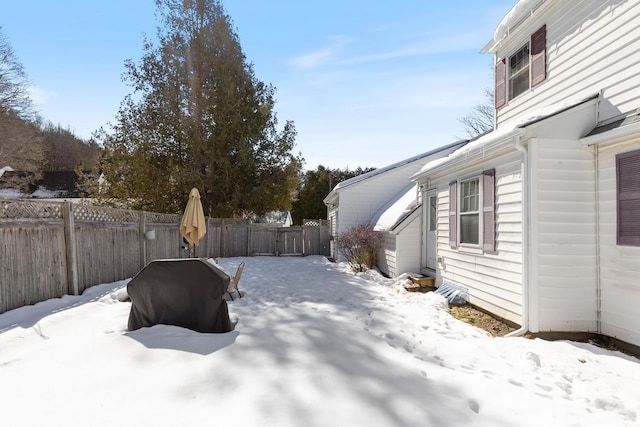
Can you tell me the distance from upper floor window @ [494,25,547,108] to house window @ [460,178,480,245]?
7.58ft

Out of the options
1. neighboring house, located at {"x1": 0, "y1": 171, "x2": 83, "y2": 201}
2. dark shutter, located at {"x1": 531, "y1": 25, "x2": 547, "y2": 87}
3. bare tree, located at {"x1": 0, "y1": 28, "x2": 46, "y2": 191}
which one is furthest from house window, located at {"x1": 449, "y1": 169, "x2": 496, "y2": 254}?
neighboring house, located at {"x1": 0, "y1": 171, "x2": 83, "y2": 201}

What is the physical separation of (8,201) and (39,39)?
807 centimetres

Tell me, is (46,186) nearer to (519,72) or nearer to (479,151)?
(479,151)

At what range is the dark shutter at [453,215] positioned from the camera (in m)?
7.17

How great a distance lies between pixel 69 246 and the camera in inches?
242

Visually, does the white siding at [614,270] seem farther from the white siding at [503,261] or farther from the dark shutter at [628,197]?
the white siding at [503,261]

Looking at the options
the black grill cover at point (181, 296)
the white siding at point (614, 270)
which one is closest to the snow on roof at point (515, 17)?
the white siding at point (614, 270)

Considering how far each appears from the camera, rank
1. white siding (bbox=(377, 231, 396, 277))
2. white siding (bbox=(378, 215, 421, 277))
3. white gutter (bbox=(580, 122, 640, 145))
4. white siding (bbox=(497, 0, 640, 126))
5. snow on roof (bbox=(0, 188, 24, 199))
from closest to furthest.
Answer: white gutter (bbox=(580, 122, 640, 145)) → white siding (bbox=(497, 0, 640, 126)) → white siding (bbox=(378, 215, 421, 277)) → white siding (bbox=(377, 231, 396, 277)) → snow on roof (bbox=(0, 188, 24, 199))

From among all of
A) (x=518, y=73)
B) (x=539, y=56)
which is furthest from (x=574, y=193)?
(x=518, y=73)

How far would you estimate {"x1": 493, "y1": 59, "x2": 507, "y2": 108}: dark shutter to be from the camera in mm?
7785

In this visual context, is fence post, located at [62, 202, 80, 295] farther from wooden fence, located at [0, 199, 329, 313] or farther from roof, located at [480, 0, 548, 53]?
roof, located at [480, 0, 548, 53]

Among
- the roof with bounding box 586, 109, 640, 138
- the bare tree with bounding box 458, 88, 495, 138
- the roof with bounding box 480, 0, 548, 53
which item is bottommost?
the roof with bounding box 586, 109, 640, 138

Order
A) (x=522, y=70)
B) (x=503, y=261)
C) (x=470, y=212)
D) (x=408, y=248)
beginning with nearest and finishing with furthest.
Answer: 1. (x=503, y=261)
2. (x=470, y=212)
3. (x=522, y=70)
4. (x=408, y=248)

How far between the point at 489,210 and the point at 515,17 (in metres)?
4.33
